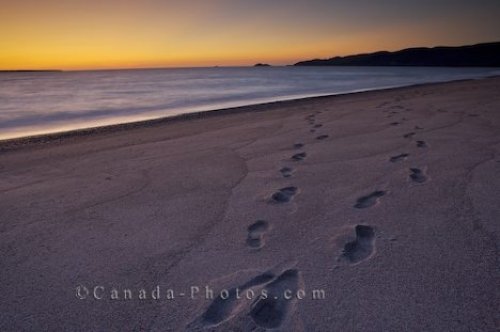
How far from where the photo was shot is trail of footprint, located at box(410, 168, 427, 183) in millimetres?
2707

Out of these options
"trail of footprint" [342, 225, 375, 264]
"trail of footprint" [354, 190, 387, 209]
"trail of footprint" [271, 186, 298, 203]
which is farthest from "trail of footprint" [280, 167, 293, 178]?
"trail of footprint" [342, 225, 375, 264]

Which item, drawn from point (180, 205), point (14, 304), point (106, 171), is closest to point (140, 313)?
point (14, 304)

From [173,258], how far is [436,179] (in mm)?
1959

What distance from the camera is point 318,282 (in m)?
1.57

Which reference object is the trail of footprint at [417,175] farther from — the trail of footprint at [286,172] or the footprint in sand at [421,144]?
the trail of footprint at [286,172]

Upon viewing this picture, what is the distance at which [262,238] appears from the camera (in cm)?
198

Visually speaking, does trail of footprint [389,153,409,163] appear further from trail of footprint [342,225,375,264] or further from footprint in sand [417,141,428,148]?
trail of footprint [342,225,375,264]

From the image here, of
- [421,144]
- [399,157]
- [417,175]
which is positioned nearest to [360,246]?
[417,175]

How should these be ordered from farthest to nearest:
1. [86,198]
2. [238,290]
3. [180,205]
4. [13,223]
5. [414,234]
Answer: [86,198], [180,205], [13,223], [414,234], [238,290]

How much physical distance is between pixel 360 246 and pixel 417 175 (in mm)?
1245

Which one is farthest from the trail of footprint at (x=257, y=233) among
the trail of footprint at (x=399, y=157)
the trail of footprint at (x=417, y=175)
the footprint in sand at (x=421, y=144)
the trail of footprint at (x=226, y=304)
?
the footprint in sand at (x=421, y=144)

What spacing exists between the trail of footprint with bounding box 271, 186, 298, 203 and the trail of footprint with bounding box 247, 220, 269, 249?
360mm

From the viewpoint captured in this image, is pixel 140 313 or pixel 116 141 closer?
pixel 140 313

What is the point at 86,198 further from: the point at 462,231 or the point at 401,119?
the point at 401,119
